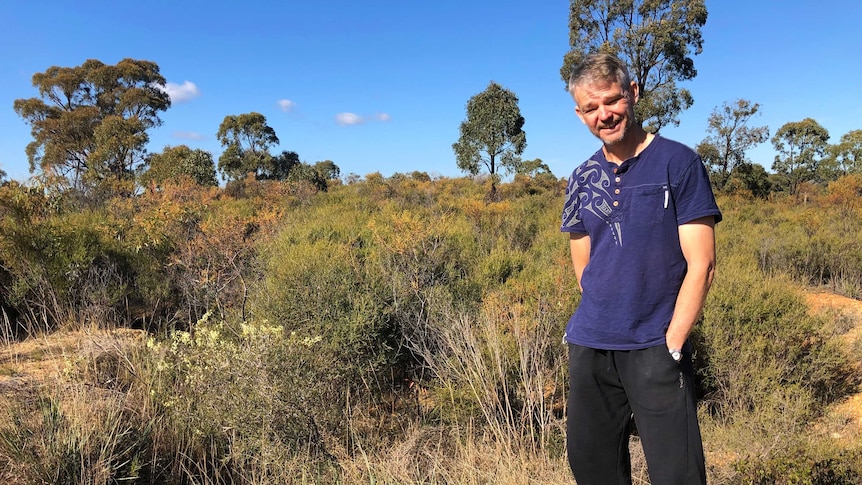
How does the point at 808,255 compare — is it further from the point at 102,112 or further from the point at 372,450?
the point at 102,112

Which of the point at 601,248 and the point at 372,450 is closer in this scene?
the point at 601,248

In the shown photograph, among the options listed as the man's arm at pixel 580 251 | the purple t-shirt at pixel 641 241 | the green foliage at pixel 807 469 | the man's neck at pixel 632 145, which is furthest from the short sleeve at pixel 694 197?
the green foliage at pixel 807 469

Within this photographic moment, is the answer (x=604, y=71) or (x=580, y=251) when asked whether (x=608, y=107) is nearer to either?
(x=604, y=71)

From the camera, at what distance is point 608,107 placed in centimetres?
167

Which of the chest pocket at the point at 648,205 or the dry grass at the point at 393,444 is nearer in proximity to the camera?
the chest pocket at the point at 648,205

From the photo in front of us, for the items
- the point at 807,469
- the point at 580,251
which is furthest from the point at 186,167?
the point at 807,469

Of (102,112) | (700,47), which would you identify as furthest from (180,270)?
(102,112)

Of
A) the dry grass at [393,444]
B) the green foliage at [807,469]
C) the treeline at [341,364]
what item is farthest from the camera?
the treeline at [341,364]

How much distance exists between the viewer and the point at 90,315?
573 centimetres

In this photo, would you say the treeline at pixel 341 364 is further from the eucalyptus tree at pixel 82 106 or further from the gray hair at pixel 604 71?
the eucalyptus tree at pixel 82 106

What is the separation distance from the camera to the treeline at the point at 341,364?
285 centimetres

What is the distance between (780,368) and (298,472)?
4.00 m

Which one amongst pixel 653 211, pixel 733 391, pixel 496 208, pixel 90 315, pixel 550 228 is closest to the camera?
pixel 653 211

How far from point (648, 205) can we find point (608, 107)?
1.26ft
